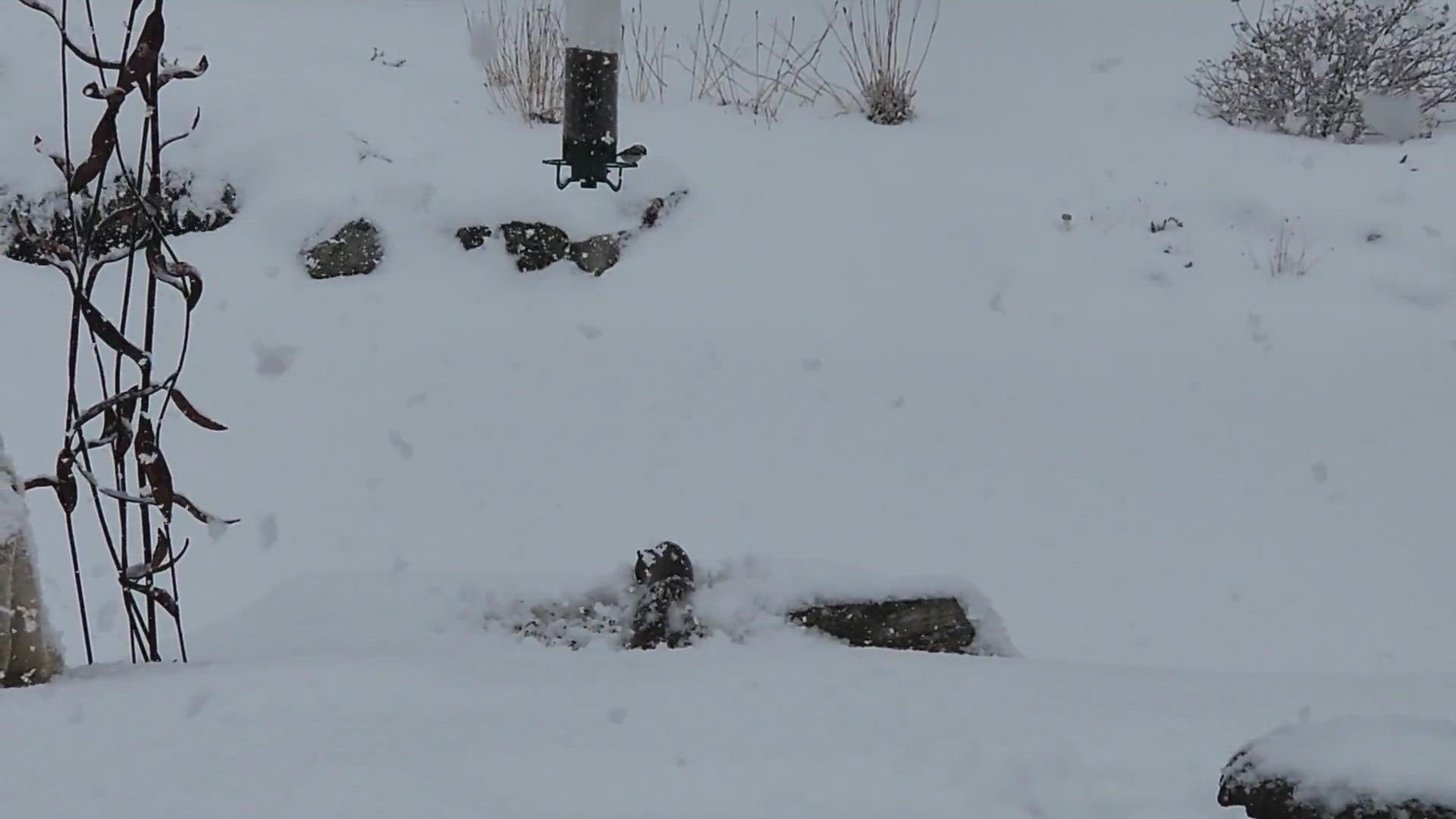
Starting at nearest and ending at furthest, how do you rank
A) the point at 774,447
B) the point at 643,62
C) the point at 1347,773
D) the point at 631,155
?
the point at 1347,773 → the point at 631,155 → the point at 774,447 → the point at 643,62

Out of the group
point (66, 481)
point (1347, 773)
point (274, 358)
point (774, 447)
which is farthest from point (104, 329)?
point (274, 358)

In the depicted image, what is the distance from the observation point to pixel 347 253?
14.1ft

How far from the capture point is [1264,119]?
5715mm

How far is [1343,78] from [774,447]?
353 centimetres

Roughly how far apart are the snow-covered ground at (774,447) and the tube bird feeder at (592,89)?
95cm

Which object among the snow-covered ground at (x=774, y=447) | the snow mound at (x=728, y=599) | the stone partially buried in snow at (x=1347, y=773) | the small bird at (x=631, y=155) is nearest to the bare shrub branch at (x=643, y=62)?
the snow-covered ground at (x=774, y=447)

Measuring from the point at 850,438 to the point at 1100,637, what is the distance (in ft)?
3.21

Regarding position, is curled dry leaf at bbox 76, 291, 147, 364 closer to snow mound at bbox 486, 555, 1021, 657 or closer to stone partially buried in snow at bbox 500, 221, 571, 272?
snow mound at bbox 486, 555, 1021, 657

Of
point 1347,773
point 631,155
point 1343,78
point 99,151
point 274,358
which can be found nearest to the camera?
point 1347,773

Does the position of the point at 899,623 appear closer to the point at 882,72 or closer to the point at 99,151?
the point at 99,151

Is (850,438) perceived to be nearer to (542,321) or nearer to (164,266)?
(542,321)

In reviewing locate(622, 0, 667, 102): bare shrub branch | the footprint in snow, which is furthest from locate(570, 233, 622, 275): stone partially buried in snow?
locate(622, 0, 667, 102): bare shrub branch

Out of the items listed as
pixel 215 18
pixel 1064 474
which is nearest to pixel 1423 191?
pixel 1064 474

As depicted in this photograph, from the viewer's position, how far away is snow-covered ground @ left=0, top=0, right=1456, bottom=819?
1260 mm
